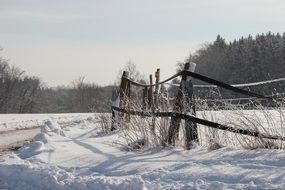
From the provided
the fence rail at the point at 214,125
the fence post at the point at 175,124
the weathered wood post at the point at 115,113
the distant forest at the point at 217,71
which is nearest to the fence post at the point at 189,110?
the fence post at the point at 175,124

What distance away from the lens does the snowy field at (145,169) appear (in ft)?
15.3

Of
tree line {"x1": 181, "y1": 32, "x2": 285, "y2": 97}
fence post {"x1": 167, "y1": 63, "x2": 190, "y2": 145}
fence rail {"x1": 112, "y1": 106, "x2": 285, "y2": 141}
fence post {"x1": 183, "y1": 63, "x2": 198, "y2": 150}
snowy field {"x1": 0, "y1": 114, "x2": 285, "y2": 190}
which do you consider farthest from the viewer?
tree line {"x1": 181, "y1": 32, "x2": 285, "y2": 97}

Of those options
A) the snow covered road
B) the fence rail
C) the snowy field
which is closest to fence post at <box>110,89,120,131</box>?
the snow covered road

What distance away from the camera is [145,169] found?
5.45 meters

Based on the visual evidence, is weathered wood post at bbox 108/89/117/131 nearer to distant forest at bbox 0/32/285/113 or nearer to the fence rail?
the fence rail

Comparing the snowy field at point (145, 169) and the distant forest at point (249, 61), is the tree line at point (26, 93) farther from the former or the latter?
the snowy field at point (145, 169)

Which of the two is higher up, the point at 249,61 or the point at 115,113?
the point at 249,61

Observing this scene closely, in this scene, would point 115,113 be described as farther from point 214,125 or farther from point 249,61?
point 249,61

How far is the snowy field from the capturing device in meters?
4.68

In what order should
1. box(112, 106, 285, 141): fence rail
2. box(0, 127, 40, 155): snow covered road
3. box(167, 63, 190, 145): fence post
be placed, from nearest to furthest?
box(112, 106, 285, 141): fence rail → box(167, 63, 190, 145): fence post → box(0, 127, 40, 155): snow covered road

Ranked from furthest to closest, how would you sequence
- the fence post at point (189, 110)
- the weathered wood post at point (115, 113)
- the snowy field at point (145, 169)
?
the weathered wood post at point (115, 113)
the fence post at point (189, 110)
the snowy field at point (145, 169)

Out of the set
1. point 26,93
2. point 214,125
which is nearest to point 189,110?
point 214,125

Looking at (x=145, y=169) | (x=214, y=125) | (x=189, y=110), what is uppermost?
(x=189, y=110)

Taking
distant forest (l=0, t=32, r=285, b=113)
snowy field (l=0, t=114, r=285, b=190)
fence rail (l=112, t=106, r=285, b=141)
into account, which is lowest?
snowy field (l=0, t=114, r=285, b=190)
